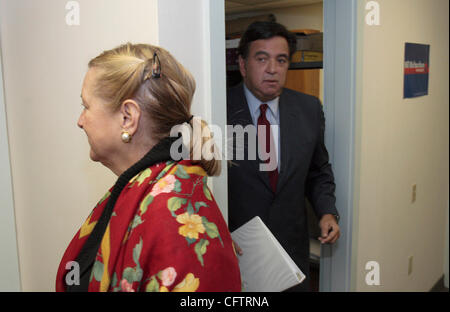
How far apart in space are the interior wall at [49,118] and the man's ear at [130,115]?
1.00 ft

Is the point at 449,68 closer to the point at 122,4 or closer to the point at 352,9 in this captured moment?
the point at 352,9

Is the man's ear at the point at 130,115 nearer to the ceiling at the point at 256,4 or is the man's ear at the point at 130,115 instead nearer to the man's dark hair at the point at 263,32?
the man's dark hair at the point at 263,32

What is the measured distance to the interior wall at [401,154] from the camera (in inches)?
75.2

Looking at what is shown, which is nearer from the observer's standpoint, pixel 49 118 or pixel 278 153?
pixel 49 118

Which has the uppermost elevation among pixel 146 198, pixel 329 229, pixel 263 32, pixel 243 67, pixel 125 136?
pixel 263 32

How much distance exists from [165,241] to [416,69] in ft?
6.86

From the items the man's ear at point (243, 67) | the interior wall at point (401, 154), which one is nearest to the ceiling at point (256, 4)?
the interior wall at point (401, 154)

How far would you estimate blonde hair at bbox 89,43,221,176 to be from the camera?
810 mm

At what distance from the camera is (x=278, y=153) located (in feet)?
5.65

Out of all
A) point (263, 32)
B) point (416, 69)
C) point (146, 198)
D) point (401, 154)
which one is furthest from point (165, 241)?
Result: point (416, 69)

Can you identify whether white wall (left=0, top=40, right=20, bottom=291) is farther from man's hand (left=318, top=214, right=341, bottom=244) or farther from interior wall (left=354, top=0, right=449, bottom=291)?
interior wall (left=354, top=0, right=449, bottom=291)

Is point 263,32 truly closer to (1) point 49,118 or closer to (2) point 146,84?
(1) point 49,118
